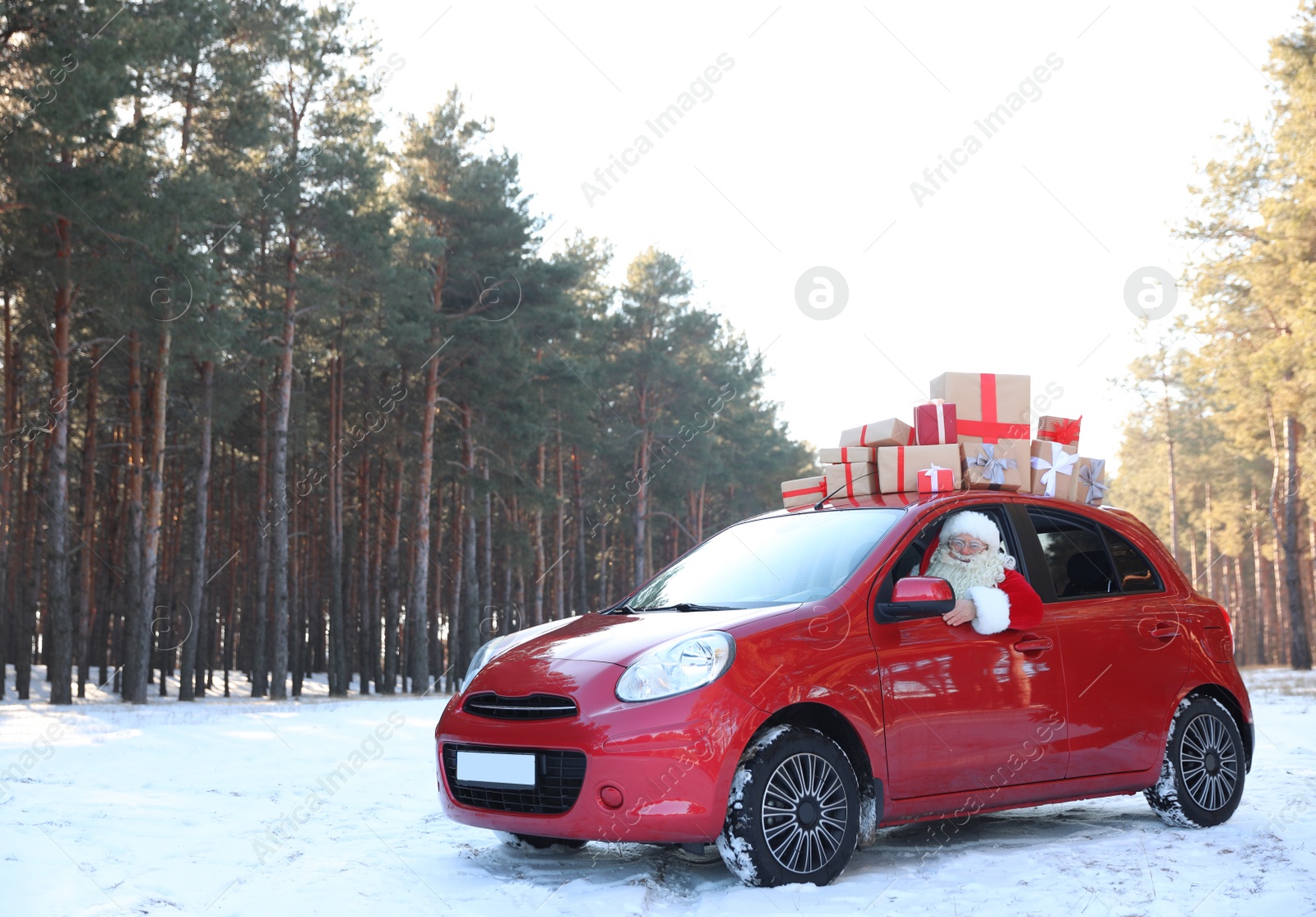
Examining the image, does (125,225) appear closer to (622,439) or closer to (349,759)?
(349,759)

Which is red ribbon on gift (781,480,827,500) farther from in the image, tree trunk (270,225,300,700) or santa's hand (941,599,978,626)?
tree trunk (270,225,300,700)

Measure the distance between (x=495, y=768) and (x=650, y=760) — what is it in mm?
805

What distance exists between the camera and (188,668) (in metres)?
29.4

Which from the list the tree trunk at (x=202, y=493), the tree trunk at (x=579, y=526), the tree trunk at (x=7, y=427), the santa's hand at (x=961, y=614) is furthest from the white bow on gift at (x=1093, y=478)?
the tree trunk at (x=579, y=526)

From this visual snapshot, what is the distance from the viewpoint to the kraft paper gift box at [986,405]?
21.3 feet

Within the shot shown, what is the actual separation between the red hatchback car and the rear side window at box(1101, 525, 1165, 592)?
0.04ft

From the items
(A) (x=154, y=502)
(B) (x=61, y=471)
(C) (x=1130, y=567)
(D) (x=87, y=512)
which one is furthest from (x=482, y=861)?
(D) (x=87, y=512)

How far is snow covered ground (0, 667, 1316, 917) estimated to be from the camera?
15.0 ft

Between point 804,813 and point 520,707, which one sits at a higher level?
point 520,707

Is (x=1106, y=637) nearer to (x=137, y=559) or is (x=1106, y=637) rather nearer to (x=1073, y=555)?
(x=1073, y=555)

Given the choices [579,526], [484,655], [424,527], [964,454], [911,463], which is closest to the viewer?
[911,463]

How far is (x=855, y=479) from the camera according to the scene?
6504mm

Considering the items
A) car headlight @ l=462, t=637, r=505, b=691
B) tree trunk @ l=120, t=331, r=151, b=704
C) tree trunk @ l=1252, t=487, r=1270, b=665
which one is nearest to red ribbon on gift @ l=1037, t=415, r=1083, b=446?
car headlight @ l=462, t=637, r=505, b=691

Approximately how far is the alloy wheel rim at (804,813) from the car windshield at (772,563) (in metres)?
0.80
